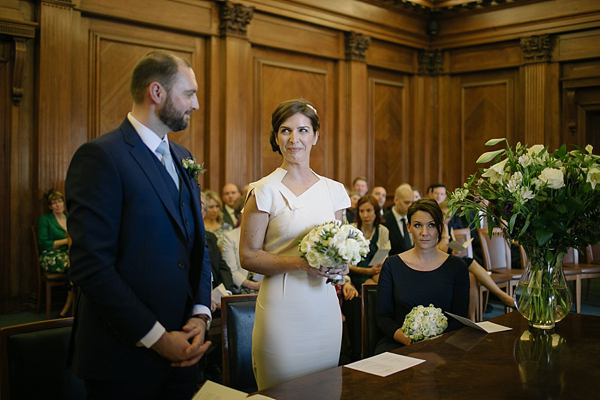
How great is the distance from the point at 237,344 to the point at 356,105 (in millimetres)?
6766

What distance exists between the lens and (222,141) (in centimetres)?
747

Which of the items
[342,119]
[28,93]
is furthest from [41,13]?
[342,119]

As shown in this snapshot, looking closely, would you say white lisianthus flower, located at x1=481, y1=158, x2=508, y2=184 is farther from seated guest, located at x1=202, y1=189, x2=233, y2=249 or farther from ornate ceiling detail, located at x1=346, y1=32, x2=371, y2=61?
ornate ceiling detail, located at x1=346, y1=32, x2=371, y2=61

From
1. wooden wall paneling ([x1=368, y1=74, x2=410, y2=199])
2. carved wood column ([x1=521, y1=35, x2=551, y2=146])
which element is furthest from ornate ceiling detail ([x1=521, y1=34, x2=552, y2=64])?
wooden wall paneling ([x1=368, y1=74, x2=410, y2=199])

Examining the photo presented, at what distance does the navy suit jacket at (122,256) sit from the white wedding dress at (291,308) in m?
0.49

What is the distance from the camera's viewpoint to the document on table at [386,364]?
6.52ft

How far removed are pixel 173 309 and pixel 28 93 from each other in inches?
200

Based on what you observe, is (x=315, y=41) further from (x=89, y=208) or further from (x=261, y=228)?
(x=89, y=208)

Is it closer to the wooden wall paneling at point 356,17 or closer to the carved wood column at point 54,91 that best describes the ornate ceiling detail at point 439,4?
the wooden wall paneling at point 356,17

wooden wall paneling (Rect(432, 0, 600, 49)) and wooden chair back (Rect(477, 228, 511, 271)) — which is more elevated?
wooden wall paneling (Rect(432, 0, 600, 49))

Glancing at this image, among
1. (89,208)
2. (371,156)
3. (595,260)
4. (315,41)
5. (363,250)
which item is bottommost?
(595,260)

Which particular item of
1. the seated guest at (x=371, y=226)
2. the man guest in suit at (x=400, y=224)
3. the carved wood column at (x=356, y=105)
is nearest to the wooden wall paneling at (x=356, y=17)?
the carved wood column at (x=356, y=105)

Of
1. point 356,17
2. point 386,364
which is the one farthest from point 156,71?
point 356,17

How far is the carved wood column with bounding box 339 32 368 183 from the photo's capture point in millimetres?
8891
